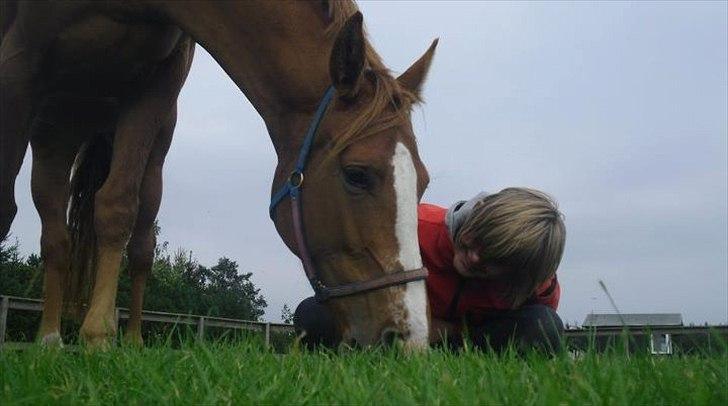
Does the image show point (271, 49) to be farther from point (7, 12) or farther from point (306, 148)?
point (7, 12)

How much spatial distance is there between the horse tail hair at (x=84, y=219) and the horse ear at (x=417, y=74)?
2.23m

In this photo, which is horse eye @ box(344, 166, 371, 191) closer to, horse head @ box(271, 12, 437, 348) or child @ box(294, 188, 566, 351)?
horse head @ box(271, 12, 437, 348)

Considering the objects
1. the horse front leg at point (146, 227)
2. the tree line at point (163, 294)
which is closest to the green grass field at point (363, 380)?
the horse front leg at point (146, 227)

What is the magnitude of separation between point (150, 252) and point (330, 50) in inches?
84.1

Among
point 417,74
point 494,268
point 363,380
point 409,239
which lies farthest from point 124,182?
point 363,380

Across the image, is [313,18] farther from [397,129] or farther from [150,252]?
[150,252]

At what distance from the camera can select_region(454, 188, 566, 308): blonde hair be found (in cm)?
337

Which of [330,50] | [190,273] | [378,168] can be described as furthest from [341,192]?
[190,273]

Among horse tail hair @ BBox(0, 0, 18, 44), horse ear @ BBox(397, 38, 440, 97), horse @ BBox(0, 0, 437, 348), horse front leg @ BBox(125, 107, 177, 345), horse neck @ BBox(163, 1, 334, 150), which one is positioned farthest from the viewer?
horse front leg @ BBox(125, 107, 177, 345)

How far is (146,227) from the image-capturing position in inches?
196

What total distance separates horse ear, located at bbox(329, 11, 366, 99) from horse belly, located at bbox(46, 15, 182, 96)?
1175mm

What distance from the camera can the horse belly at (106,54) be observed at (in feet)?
12.8

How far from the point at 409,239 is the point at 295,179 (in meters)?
0.72

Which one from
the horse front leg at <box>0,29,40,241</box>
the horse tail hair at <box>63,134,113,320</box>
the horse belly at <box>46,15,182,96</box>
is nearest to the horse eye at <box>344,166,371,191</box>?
A: the horse belly at <box>46,15,182,96</box>
